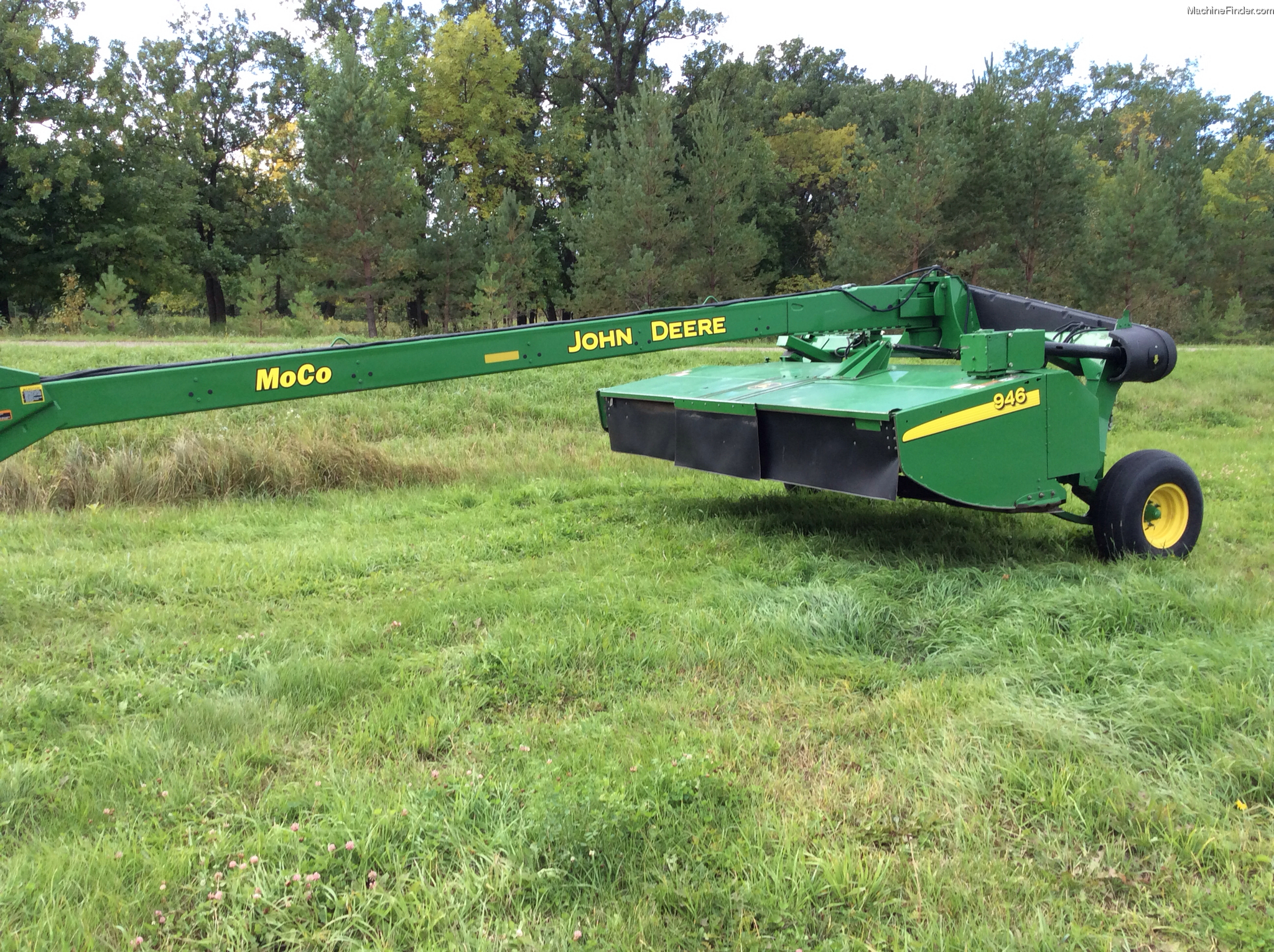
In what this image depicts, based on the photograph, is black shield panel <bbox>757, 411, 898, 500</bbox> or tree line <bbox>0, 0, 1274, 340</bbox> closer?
black shield panel <bbox>757, 411, 898, 500</bbox>

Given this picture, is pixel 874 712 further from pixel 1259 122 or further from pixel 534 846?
pixel 1259 122

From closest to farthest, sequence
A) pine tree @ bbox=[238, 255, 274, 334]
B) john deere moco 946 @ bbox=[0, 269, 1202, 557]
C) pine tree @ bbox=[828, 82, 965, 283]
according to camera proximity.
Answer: john deere moco 946 @ bbox=[0, 269, 1202, 557] → pine tree @ bbox=[828, 82, 965, 283] → pine tree @ bbox=[238, 255, 274, 334]

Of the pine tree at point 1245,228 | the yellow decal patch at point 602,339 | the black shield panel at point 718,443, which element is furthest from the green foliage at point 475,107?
the yellow decal patch at point 602,339

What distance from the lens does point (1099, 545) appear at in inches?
202

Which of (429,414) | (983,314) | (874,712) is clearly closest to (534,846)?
(874,712)

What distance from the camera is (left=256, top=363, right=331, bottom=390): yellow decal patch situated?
13.7 ft

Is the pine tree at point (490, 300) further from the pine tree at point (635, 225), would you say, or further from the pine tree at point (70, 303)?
the pine tree at point (70, 303)

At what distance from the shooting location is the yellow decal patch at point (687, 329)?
5180 millimetres

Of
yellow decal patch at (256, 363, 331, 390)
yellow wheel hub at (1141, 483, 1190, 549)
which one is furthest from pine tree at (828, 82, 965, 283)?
yellow decal patch at (256, 363, 331, 390)

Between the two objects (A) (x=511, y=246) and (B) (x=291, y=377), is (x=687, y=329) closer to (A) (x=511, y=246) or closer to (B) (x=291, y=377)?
(B) (x=291, y=377)

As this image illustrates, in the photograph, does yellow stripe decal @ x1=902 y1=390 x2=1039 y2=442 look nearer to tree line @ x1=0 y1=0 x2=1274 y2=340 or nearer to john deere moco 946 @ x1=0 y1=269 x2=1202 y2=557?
john deere moco 946 @ x1=0 y1=269 x2=1202 y2=557

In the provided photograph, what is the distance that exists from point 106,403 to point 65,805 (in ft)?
6.49

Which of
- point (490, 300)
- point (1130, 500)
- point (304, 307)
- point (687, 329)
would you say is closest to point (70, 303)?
point (304, 307)

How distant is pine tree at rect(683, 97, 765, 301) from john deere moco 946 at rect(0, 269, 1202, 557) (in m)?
20.9
